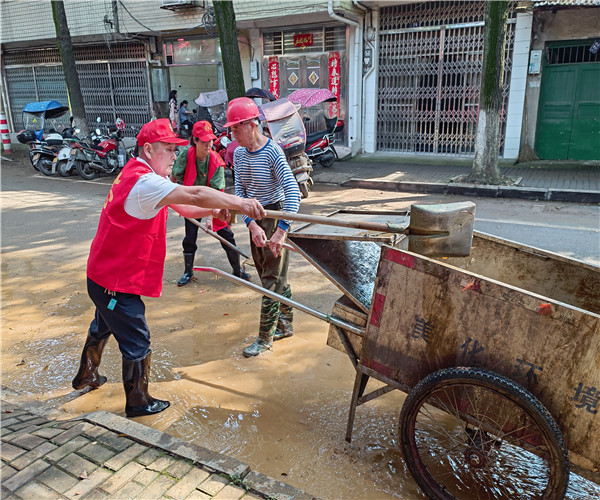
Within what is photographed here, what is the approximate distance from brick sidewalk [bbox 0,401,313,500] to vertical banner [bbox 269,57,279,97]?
462 inches

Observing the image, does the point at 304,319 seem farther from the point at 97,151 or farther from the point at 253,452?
the point at 97,151

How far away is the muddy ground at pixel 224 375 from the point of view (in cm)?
268

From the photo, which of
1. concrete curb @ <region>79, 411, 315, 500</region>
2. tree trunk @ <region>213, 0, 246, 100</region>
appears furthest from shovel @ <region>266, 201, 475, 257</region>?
tree trunk @ <region>213, 0, 246, 100</region>

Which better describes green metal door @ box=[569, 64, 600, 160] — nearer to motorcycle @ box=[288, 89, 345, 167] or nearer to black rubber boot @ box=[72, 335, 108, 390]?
motorcycle @ box=[288, 89, 345, 167]

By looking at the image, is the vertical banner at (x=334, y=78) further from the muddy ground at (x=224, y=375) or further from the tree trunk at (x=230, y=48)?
the muddy ground at (x=224, y=375)

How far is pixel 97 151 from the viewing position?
11227 millimetres

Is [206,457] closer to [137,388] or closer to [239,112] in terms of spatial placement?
[137,388]

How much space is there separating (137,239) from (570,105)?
10.5 metres

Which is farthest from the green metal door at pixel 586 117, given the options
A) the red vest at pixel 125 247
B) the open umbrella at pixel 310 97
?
the red vest at pixel 125 247

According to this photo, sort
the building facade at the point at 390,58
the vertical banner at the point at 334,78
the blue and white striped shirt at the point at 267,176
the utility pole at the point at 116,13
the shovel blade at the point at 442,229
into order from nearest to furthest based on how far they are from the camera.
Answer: the shovel blade at the point at 442,229 → the blue and white striped shirt at the point at 267,176 → the building facade at the point at 390,58 → the vertical banner at the point at 334,78 → the utility pole at the point at 116,13

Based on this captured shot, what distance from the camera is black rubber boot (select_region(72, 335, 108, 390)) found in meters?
3.27

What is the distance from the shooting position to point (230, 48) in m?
9.23

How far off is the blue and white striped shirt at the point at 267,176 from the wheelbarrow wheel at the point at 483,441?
5.59 ft

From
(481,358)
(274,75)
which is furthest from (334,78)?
(481,358)
